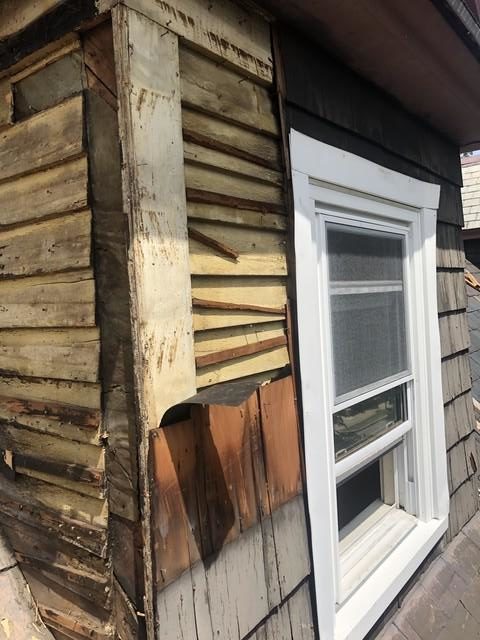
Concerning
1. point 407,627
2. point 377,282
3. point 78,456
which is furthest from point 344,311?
point 407,627

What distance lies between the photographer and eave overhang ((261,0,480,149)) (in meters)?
1.51

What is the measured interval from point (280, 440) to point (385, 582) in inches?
39.0

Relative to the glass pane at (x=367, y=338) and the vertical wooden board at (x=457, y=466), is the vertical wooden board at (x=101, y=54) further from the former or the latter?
the vertical wooden board at (x=457, y=466)

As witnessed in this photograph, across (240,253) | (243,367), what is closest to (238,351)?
(243,367)

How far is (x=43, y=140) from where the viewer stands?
1.18 meters

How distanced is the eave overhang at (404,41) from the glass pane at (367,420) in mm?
1366

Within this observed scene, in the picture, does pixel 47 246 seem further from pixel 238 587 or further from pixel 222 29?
pixel 238 587

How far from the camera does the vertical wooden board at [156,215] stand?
40.9 inches

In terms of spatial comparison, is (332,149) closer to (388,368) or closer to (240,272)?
(240,272)

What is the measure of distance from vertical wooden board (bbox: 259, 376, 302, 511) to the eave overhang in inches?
46.3

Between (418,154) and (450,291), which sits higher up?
(418,154)

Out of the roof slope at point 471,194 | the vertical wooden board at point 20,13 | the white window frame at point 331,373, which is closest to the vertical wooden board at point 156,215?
→ the vertical wooden board at point 20,13

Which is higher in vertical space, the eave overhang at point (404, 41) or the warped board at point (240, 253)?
the eave overhang at point (404, 41)

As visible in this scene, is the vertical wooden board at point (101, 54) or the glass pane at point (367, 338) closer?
the vertical wooden board at point (101, 54)
